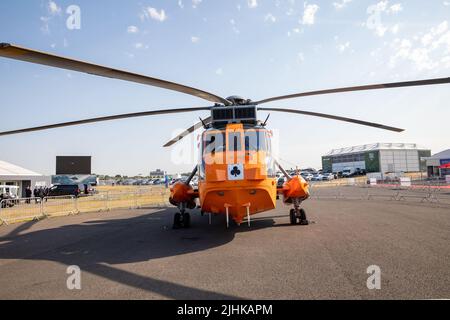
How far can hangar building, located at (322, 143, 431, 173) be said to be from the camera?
7704cm

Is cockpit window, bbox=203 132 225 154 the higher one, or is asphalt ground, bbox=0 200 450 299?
cockpit window, bbox=203 132 225 154

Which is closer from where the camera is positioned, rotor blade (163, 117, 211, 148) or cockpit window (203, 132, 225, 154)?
cockpit window (203, 132, 225, 154)

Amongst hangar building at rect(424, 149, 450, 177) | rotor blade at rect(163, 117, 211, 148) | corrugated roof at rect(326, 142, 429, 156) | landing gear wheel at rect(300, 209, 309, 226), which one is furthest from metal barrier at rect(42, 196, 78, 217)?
corrugated roof at rect(326, 142, 429, 156)

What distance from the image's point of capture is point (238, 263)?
575 cm

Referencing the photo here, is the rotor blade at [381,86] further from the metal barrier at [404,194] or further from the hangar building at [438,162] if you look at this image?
the hangar building at [438,162]

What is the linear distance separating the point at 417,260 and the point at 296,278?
108 inches

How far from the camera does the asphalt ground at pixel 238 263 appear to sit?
4.29 meters

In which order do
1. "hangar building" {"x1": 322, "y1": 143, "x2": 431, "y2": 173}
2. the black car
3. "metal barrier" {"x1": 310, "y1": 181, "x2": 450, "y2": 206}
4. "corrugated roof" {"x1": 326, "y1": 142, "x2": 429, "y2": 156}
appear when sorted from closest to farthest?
Result: "metal barrier" {"x1": 310, "y1": 181, "x2": 450, "y2": 206} → the black car → "hangar building" {"x1": 322, "y1": 143, "x2": 431, "y2": 173} → "corrugated roof" {"x1": 326, "y1": 142, "x2": 429, "y2": 156}

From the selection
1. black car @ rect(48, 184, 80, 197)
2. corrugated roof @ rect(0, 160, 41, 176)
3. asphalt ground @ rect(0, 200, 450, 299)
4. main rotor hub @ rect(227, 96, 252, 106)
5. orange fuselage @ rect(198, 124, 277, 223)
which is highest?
main rotor hub @ rect(227, 96, 252, 106)

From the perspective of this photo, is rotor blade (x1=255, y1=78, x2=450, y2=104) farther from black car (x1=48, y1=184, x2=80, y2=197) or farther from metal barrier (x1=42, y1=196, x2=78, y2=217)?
black car (x1=48, y1=184, x2=80, y2=197)

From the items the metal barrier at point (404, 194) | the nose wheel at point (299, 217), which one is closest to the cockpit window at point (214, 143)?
the nose wheel at point (299, 217)

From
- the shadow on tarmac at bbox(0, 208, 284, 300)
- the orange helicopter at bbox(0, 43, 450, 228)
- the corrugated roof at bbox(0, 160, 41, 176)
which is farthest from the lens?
the corrugated roof at bbox(0, 160, 41, 176)

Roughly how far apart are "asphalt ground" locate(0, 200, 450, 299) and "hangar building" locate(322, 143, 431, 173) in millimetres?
75507
